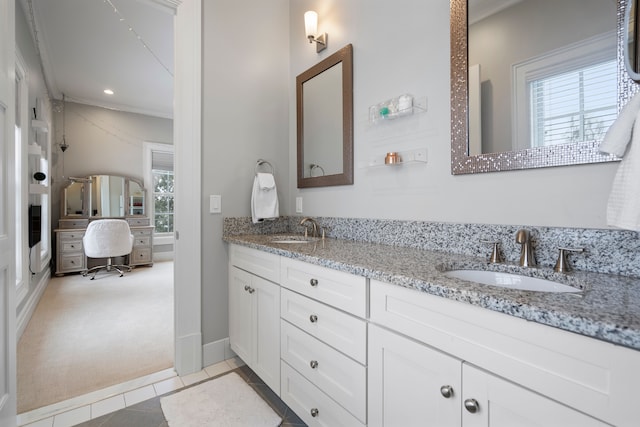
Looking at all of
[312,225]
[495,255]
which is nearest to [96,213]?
[312,225]

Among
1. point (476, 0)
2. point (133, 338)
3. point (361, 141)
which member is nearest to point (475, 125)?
point (476, 0)

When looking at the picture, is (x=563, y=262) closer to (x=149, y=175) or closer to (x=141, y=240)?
(x=141, y=240)

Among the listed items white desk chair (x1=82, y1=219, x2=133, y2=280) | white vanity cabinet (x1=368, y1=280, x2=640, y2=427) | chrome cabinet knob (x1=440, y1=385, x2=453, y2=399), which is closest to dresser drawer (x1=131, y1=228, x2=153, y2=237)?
white desk chair (x1=82, y1=219, x2=133, y2=280)

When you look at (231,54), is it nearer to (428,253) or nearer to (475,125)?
(475,125)

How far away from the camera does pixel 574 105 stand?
1.00 m

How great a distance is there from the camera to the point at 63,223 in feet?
14.8

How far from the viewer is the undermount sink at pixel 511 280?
93 centimetres

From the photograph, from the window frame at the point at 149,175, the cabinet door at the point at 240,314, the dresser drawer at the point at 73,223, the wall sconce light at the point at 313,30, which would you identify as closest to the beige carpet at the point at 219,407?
the cabinet door at the point at 240,314

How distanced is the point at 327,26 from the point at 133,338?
2700 mm

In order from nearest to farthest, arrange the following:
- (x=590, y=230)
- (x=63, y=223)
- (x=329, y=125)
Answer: (x=590, y=230)
(x=329, y=125)
(x=63, y=223)

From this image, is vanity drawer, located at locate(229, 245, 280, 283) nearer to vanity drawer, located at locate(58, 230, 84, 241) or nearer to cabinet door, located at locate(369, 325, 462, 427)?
cabinet door, located at locate(369, 325, 462, 427)

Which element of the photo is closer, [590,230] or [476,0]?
[590,230]

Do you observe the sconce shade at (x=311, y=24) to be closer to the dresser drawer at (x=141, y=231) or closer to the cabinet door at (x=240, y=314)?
the cabinet door at (x=240, y=314)

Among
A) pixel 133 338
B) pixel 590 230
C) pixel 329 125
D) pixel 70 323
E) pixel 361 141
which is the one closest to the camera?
pixel 590 230
